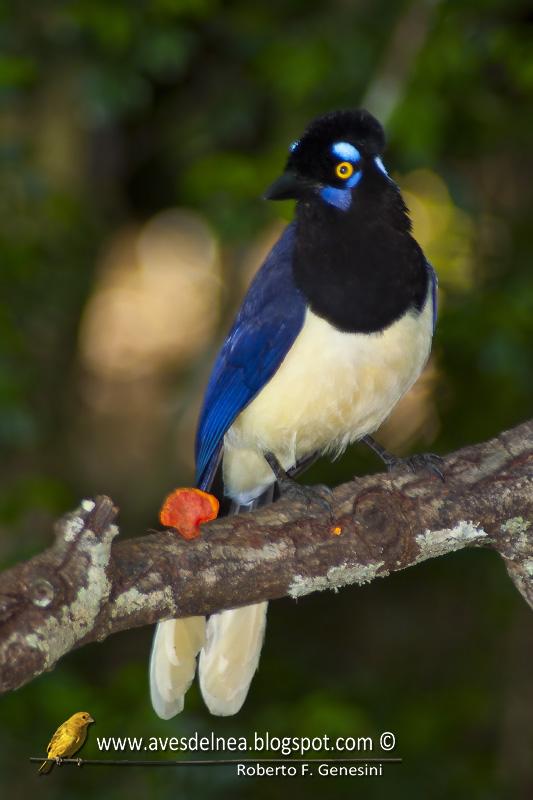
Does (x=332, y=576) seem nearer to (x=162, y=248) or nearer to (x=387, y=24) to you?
(x=387, y=24)

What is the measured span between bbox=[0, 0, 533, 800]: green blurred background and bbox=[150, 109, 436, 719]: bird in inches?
38.5

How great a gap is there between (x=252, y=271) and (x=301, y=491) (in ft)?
11.1

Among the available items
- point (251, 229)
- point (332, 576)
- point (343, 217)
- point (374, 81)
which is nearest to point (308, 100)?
point (374, 81)

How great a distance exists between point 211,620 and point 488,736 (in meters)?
2.98

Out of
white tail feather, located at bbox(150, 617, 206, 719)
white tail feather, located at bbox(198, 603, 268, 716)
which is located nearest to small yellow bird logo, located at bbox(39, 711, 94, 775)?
white tail feather, located at bbox(150, 617, 206, 719)

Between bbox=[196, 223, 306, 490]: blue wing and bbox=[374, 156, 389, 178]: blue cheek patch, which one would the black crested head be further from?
bbox=[196, 223, 306, 490]: blue wing

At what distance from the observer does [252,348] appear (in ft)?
12.1

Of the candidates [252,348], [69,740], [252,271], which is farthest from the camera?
[252,271]

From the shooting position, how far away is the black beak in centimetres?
351

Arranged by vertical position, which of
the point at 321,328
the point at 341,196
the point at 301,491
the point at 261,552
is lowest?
the point at 261,552

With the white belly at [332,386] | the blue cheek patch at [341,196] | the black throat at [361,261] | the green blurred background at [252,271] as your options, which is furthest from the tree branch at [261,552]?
the green blurred background at [252,271]

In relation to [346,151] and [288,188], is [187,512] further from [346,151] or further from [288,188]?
[346,151]

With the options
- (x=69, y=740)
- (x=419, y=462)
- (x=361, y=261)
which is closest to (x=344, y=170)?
(x=361, y=261)

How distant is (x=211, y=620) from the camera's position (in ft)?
11.9
